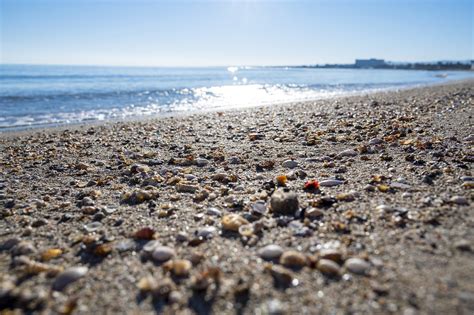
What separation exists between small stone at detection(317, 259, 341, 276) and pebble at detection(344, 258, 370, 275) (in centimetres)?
6

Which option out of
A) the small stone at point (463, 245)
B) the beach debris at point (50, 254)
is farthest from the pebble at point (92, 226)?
the small stone at point (463, 245)

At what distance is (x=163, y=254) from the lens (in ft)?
6.71

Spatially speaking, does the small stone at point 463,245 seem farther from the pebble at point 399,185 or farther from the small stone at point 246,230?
the small stone at point 246,230

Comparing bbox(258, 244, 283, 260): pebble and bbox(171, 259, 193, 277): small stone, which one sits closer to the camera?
bbox(171, 259, 193, 277): small stone

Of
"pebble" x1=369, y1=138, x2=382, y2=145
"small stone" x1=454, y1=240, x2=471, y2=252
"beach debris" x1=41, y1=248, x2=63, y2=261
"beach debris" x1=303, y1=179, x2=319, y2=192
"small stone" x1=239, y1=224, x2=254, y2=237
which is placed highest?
"pebble" x1=369, y1=138, x2=382, y2=145

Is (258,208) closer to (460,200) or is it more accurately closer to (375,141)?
(460,200)

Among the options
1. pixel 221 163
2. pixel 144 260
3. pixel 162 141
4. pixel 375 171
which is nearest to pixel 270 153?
pixel 221 163

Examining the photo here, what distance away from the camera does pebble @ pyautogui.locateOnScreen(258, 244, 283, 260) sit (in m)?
2.00

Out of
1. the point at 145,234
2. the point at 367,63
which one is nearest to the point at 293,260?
the point at 145,234

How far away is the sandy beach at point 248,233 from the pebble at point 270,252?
0.01 meters

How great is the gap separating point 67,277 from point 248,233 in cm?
110

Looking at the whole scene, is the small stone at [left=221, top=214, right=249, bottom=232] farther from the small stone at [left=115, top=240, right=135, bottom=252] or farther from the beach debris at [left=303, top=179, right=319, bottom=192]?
the beach debris at [left=303, top=179, right=319, bottom=192]

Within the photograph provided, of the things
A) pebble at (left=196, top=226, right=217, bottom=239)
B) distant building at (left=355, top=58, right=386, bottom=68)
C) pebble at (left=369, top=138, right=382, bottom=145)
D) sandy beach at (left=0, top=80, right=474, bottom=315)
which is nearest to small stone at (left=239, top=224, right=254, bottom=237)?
sandy beach at (left=0, top=80, right=474, bottom=315)

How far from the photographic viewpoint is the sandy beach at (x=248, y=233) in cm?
164
